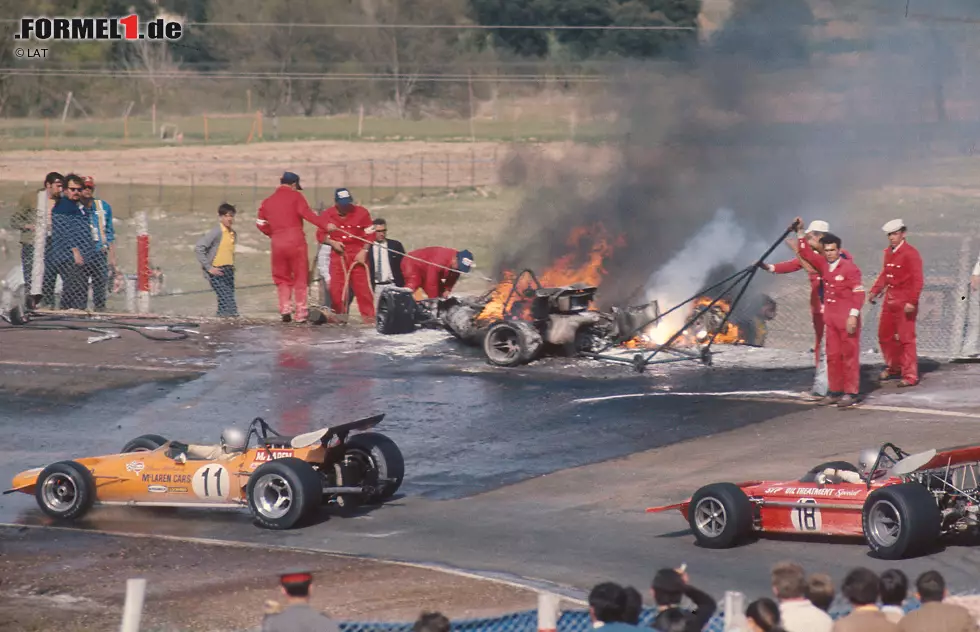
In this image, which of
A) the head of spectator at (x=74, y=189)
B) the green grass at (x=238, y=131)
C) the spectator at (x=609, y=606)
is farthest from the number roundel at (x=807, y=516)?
the green grass at (x=238, y=131)

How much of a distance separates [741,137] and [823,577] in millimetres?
16398

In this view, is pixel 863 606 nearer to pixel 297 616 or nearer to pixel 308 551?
pixel 297 616

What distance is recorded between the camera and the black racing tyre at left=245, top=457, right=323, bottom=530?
39.3ft

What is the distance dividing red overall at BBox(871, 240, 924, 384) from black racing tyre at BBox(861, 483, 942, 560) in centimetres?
631

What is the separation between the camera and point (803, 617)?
715 cm

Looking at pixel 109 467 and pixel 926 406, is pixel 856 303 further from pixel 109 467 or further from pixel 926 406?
pixel 109 467

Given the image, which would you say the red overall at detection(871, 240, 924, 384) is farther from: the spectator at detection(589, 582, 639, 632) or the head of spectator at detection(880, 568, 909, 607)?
the spectator at detection(589, 582, 639, 632)

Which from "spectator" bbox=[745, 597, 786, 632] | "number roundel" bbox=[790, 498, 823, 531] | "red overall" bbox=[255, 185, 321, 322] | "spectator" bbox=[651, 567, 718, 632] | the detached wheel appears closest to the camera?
"spectator" bbox=[745, 597, 786, 632]

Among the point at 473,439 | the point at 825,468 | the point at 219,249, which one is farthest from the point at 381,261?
the point at 825,468

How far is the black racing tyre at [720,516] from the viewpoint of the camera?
11.0 metres

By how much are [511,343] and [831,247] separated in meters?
4.58

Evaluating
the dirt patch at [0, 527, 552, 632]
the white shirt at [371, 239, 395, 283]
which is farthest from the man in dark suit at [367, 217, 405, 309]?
the dirt patch at [0, 527, 552, 632]

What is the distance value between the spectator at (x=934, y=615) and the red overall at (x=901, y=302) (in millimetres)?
9738

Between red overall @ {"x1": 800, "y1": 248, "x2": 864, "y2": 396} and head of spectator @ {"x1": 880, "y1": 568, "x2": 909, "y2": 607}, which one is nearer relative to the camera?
head of spectator @ {"x1": 880, "y1": 568, "x2": 909, "y2": 607}
